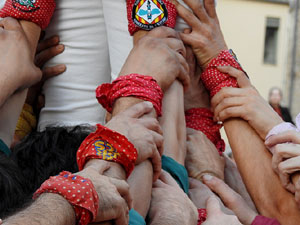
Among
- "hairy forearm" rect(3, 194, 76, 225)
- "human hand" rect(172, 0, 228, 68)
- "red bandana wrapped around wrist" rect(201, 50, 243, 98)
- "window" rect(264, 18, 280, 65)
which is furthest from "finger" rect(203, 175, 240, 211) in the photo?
"window" rect(264, 18, 280, 65)

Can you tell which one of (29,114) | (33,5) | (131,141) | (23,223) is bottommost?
(29,114)

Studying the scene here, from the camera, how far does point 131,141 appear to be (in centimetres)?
155

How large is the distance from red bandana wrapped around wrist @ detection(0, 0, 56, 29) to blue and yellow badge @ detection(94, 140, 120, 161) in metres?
0.74

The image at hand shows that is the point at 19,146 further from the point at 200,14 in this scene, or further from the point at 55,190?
the point at 200,14

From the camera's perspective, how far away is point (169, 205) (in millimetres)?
1563

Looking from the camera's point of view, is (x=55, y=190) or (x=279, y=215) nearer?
(x=55, y=190)

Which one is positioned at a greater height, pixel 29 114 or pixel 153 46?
pixel 153 46

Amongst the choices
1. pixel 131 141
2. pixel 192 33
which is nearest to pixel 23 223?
pixel 131 141

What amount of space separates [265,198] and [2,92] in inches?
36.3

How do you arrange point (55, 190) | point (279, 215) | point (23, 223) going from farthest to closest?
1. point (279, 215)
2. point (55, 190)
3. point (23, 223)

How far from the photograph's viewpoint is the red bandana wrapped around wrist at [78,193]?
1098mm

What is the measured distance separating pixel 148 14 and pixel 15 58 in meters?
0.48

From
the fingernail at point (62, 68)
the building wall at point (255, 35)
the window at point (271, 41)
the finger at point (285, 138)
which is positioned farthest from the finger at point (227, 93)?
the window at point (271, 41)

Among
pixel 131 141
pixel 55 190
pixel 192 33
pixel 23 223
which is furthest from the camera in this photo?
pixel 192 33
